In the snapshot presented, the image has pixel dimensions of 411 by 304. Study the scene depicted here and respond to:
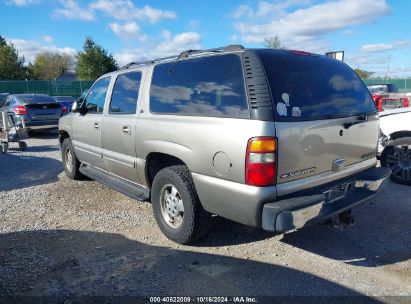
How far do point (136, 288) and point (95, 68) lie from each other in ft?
129

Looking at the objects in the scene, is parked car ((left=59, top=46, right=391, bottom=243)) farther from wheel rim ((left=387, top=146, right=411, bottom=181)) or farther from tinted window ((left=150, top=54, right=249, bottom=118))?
wheel rim ((left=387, top=146, right=411, bottom=181))

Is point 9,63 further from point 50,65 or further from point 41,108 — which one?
point 41,108

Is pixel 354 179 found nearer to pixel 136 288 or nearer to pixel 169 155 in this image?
pixel 169 155

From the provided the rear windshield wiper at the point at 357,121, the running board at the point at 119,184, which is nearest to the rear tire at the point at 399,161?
the rear windshield wiper at the point at 357,121

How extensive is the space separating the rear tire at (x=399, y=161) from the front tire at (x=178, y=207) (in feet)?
13.1

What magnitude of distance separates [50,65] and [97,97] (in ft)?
209

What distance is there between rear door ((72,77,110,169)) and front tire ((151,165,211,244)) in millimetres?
1560

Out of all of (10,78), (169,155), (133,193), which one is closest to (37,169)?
(133,193)

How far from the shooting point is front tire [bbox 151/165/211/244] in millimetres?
3537

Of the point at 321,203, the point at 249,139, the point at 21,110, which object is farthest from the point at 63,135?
the point at 21,110

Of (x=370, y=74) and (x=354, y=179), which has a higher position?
(x=370, y=74)

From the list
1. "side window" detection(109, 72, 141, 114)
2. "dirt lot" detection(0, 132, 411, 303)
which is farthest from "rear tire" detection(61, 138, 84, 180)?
"side window" detection(109, 72, 141, 114)

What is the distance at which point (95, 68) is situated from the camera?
39.0 meters

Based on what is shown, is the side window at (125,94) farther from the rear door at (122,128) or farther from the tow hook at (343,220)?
the tow hook at (343,220)
